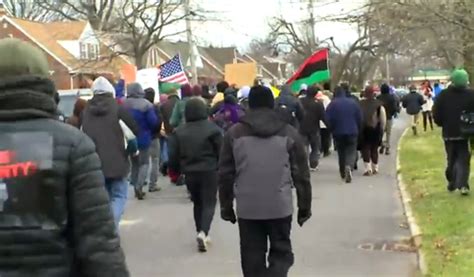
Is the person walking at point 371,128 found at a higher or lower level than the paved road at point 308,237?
higher

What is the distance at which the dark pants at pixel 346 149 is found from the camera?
16.5 meters

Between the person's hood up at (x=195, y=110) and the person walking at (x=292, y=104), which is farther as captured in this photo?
the person walking at (x=292, y=104)

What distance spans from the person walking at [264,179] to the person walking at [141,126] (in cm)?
680

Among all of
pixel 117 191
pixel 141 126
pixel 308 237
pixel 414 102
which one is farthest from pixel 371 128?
pixel 414 102

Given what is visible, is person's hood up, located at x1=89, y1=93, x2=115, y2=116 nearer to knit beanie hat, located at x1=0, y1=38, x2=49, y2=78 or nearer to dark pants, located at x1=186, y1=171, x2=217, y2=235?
dark pants, located at x1=186, y1=171, x2=217, y2=235

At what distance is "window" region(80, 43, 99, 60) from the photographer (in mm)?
58031

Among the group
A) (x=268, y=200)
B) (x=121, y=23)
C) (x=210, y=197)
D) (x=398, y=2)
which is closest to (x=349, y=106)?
(x=398, y=2)

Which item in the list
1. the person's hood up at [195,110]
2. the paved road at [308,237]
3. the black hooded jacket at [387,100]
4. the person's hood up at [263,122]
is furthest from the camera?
the black hooded jacket at [387,100]

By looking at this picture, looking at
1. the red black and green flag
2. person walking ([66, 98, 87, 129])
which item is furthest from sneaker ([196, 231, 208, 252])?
the red black and green flag

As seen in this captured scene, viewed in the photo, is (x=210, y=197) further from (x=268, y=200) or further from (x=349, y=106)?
(x=349, y=106)

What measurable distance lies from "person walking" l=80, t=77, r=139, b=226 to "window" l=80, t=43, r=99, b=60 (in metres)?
48.1

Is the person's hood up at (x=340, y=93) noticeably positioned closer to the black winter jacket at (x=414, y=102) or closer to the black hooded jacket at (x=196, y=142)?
the black hooded jacket at (x=196, y=142)

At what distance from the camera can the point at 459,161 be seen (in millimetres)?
12297

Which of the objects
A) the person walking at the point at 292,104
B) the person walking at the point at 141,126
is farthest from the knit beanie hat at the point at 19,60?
the person walking at the point at 292,104
